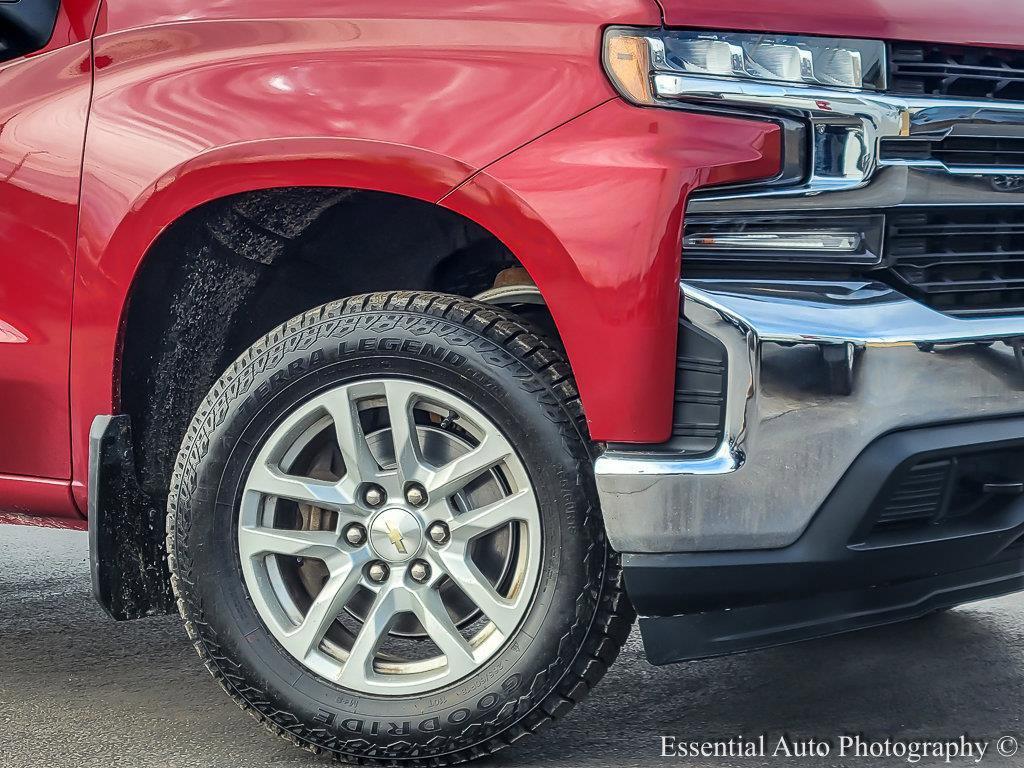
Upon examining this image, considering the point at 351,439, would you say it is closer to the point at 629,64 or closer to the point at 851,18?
the point at 629,64

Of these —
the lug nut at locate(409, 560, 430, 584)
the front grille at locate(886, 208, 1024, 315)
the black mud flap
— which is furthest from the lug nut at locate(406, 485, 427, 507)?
the front grille at locate(886, 208, 1024, 315)

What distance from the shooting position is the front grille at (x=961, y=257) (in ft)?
7.14

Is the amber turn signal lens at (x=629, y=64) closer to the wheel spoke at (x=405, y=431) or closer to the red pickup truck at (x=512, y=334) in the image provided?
the red pickup truck at (x=512, y=334)

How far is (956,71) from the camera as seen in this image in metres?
2.23

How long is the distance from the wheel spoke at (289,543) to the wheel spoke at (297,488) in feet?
0.20

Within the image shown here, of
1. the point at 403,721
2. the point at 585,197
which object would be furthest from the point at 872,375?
the point at 403,721

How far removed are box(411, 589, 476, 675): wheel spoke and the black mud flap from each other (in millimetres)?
637

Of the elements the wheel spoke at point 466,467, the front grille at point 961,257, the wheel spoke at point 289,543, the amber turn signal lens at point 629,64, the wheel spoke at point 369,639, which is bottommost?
the wheel spoke at point 369,639

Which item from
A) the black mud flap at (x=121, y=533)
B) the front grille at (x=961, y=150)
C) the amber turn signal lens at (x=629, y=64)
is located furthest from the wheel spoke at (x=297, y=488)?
the front grille at (x=961, y=150)

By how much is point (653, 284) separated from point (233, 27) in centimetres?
96

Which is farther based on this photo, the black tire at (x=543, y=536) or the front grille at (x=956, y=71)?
the black tire at (x=543, y=536)

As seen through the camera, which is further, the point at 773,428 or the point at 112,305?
the point at 112,305

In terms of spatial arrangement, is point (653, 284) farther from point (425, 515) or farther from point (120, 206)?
point (120, 206)

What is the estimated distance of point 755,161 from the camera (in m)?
2.11
